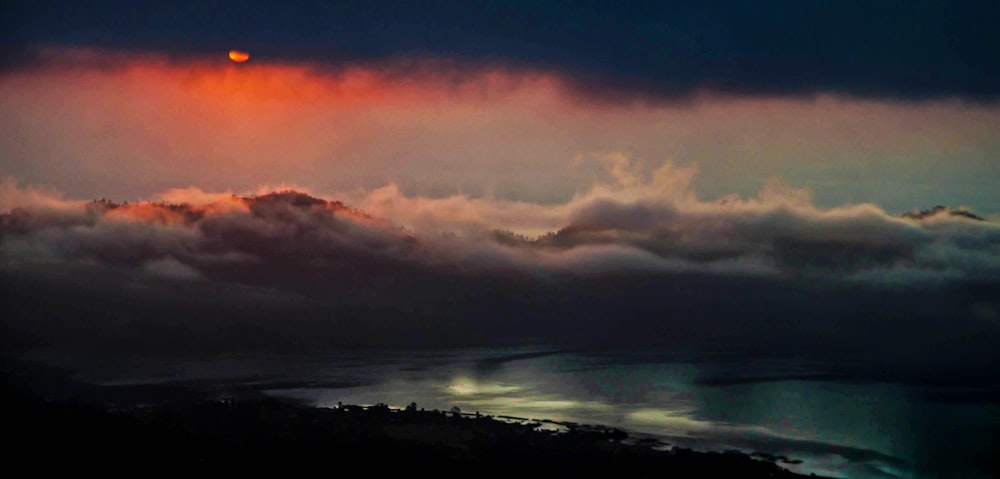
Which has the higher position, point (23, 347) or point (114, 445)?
point (23, 347)

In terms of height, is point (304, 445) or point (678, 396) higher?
point (678, 396)

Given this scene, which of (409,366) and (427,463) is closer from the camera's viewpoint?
(427,463)

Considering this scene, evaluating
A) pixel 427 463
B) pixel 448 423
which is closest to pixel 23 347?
pixel 448 423

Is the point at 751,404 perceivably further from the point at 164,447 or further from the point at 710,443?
the point at 164,447

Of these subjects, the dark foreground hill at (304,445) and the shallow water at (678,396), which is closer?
the dark foreground hill at (304,445)
